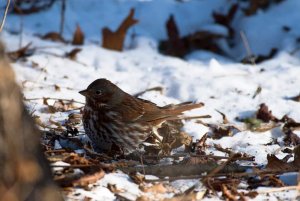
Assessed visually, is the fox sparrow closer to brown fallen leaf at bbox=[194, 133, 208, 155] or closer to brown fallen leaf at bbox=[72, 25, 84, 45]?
brown fallen leaf at bbox=[194, 133, 208, 155]

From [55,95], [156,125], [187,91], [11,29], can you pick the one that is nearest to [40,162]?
[156,125]

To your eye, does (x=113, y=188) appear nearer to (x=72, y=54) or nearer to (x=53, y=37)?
(x=72, y=54)

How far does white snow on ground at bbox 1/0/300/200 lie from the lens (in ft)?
20.9

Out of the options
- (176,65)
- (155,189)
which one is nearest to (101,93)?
(155,189)

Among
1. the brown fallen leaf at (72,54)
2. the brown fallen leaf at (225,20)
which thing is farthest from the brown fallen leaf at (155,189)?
the brown fallen leaf at (225,20)

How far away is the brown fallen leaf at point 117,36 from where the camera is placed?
7.95 meters

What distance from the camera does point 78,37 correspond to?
8.07 m

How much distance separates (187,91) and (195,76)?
0.42 meters

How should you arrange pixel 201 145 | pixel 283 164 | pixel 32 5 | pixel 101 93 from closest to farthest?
pixel 283 164
pixel 201 145
pixel 101 93
pixel 32 5

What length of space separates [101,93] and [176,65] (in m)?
2.62

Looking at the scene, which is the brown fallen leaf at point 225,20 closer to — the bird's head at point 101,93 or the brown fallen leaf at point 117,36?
the brown fallen leaf at point 117,36

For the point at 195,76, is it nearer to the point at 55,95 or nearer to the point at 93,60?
the point at 93,60

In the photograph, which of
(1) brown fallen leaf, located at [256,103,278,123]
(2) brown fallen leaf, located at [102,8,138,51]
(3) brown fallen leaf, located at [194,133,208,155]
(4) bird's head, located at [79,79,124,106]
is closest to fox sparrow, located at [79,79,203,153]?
(4) bird's head, located at [79,79,124,106]

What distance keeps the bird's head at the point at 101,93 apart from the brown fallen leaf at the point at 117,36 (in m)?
2.83
